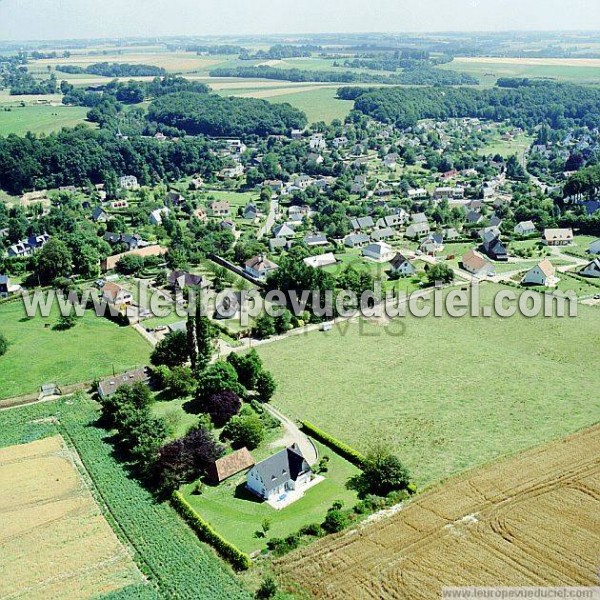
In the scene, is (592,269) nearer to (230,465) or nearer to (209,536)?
(230,465)

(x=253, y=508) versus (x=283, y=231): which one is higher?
(x=283, y=231)

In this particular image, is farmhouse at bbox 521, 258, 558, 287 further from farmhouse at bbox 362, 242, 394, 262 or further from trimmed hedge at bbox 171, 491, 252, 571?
trimmed hedge at bbox 171, 491, 252, 571

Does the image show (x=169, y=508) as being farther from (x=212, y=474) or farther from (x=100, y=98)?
(x=100, y=98)

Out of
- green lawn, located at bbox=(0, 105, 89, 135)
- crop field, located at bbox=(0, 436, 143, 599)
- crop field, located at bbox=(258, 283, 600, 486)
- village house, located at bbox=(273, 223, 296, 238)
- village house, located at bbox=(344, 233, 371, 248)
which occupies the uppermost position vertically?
green lawn, located at bbox=(0, 105, 89, 135)

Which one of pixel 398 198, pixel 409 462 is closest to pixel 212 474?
pixel 409 462

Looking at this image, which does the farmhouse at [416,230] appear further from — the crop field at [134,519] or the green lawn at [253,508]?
the green lawn at [253,508]

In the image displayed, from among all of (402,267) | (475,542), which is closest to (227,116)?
(402,267)

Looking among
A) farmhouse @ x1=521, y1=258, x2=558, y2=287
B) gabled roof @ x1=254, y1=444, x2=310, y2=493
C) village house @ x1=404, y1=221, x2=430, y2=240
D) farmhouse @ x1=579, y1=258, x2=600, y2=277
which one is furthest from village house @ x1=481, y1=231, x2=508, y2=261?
gabled roof @ x1=254, y1=444, x2=310, y2=493
